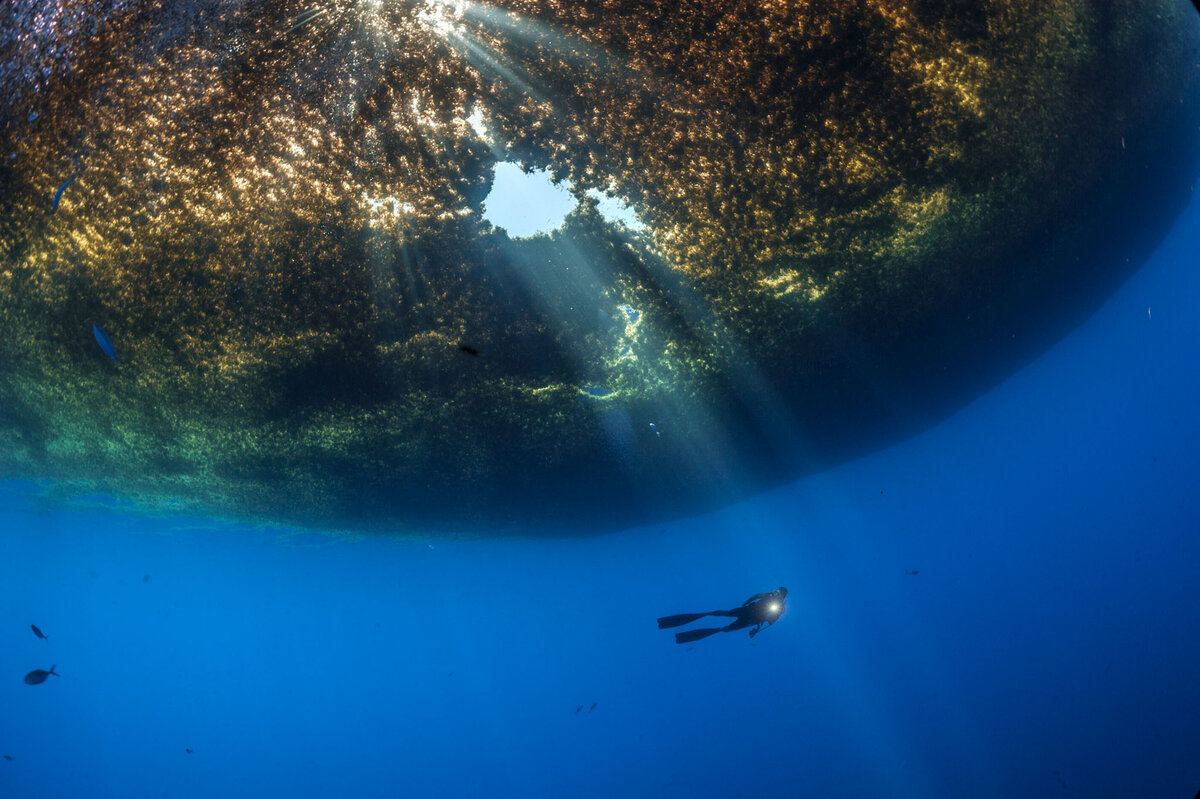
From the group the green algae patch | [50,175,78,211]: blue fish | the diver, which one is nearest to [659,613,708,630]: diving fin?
the diver

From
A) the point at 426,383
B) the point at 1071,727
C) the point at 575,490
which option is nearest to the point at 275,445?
the point at 426,383

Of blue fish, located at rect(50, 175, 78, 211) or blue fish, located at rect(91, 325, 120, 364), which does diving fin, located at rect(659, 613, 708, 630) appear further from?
blue fish, located at rect(50, 175, 78, 211)

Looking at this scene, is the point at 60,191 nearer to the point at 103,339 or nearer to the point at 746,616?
the point at 103,339

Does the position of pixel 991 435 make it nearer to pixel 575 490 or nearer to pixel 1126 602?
pixel 1126 602

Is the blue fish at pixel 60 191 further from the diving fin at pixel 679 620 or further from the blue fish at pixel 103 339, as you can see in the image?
the diving fin at pixel 679 620

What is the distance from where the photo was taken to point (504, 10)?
228 cm

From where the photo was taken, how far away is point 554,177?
2.49 m

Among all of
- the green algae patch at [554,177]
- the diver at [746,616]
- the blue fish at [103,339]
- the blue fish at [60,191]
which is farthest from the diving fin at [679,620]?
the blue fish at [60,191]

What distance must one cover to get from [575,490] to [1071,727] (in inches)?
568

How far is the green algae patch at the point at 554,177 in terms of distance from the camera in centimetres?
229

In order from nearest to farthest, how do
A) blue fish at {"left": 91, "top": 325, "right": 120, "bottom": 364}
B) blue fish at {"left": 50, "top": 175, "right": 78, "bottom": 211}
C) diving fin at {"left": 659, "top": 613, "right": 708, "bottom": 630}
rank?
blue fish at {"left": 50, "top": 175, "right": 78, "bottom": 211} < blue fish at {"left": 91, "top": 325, "right": 120, "bottom": 364} < diving fin at {"left": 659, "top": 613, "right": 708, "bottom": 630}

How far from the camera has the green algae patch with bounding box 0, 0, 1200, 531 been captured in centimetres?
229

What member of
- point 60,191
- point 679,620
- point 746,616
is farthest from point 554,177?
point 746,616

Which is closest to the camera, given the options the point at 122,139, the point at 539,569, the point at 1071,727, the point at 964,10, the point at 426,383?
the point at 964,10
